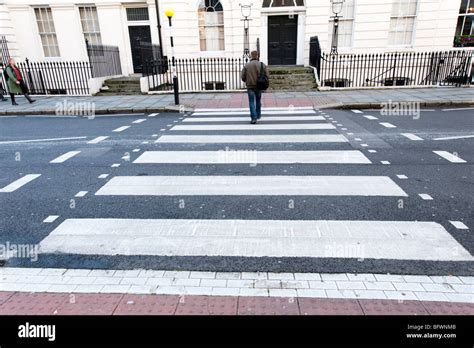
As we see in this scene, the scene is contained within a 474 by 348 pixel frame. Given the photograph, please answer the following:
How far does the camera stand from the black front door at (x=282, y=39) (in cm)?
1792

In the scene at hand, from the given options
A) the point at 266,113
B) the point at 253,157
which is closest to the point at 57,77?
the point at 266,113

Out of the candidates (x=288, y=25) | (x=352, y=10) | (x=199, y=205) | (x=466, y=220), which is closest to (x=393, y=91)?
(x=352, y=10)

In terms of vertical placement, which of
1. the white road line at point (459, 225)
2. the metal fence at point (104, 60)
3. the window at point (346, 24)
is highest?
the window at point (346, 24)

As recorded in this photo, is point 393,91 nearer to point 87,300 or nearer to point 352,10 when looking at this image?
point 352,10

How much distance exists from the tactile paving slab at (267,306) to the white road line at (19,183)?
170 inches

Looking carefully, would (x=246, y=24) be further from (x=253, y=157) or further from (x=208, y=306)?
(x=208, y=306)

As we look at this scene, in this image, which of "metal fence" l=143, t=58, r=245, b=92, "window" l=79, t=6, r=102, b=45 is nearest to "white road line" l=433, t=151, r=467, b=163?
"metal fence" l=143, t=58, r=245, b=92

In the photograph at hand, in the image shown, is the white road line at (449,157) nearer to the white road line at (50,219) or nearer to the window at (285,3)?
the white road line at (50,219)

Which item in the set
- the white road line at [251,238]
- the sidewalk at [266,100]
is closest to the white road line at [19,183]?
the white road line at [251,238]

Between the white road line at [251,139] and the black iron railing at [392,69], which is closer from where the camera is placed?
the white road line at [251,139]

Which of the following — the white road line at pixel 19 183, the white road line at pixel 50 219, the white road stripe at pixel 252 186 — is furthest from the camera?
the white road line at pixel 19 183

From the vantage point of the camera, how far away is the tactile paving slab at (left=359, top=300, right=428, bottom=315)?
7.94 feet

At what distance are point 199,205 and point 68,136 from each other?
5.85 metres
